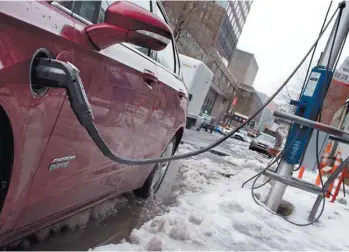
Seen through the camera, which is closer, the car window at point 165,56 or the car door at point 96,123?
the car door at point 96,123

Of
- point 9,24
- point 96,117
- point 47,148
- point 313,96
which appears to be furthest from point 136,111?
point 313,96

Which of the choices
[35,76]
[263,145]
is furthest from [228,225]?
[263,145]

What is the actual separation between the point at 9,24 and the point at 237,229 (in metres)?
3.13

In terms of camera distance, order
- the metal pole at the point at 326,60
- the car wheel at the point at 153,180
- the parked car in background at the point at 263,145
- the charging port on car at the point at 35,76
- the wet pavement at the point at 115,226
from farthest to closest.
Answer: the parked car in background at the point at 263,145
the metal pole at the point at 326,60
the car wheel at the point at 153,180
the wet pavement at the point at 115,226
the charging port on car at the point at 35,76

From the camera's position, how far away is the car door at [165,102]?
2990mm

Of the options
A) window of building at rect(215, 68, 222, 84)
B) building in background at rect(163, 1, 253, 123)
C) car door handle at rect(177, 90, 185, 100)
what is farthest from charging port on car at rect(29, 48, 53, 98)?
window of building at rect(215, 68, 222, 84)

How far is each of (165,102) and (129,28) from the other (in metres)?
1.59

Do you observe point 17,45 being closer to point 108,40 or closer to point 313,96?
point 108,40

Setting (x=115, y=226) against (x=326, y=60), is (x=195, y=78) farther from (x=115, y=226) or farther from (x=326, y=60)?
(x=115, y=226)

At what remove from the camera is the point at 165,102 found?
3.17m

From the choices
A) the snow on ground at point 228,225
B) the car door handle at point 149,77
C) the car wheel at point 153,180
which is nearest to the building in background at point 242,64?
the snow on ground at point 228,225

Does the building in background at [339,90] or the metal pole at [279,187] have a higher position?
the building in background at [339,90]

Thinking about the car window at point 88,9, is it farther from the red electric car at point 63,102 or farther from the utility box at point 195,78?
the utility box at point 195,78

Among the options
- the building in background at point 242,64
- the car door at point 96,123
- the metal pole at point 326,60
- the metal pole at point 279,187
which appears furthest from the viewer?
the building in background at point 242,64
